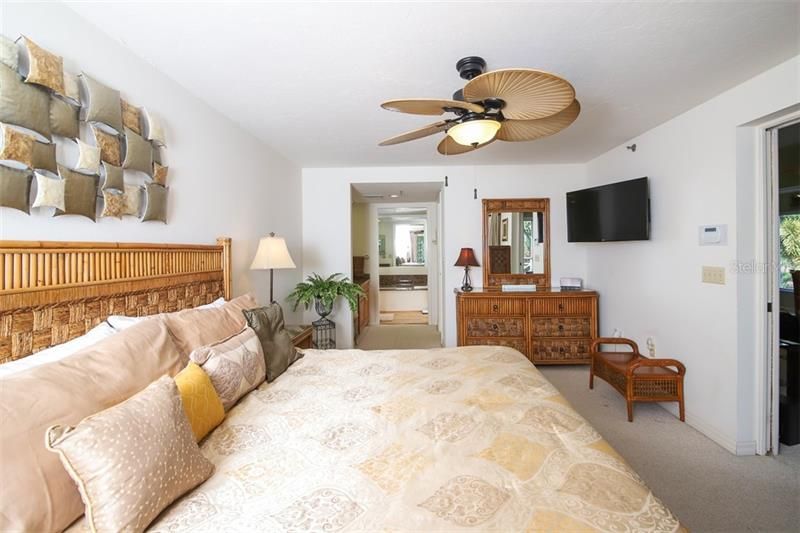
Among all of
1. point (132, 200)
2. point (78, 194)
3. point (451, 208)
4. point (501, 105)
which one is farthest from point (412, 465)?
point (451, 208)

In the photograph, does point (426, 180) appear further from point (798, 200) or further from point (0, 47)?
point (0, 47)

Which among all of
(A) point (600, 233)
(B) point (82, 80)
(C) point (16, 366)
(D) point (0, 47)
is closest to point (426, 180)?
(A) point (600, 233)

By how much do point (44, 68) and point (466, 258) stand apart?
11.7ft

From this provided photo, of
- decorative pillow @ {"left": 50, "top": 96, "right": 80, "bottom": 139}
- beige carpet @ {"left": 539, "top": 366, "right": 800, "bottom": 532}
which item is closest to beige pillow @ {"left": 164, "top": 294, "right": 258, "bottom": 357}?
decorative pillow @ {"left": 50, "top": 96, "right": 80, "bottom": 139}

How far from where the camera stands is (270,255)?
9.06 feet

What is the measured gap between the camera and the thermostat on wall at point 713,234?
2.31 metres

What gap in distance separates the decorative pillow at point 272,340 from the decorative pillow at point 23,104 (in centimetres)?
117

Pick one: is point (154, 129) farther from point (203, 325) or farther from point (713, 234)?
point (713, 234)

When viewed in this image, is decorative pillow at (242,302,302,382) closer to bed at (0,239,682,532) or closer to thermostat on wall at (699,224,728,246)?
bed at (0,239,682,532)

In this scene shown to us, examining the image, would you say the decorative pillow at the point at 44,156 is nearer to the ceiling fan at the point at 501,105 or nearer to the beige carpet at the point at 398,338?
the ceiling fan at the point at 501,105

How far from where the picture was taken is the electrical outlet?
233cm

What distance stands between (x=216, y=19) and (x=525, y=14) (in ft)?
4.60

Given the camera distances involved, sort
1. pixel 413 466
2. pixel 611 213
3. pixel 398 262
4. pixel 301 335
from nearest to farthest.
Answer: pixel 413 466
pixel 301 335
pixel 611 213
pixel 398 262

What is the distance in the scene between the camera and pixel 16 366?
3.51 feet
